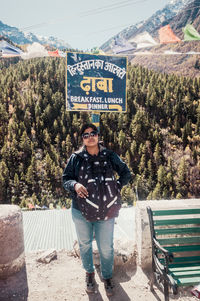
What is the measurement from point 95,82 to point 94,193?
2.29 m

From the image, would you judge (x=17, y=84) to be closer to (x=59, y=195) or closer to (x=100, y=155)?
(x=59, y=195)

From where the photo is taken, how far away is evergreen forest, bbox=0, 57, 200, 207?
4184 centimetres

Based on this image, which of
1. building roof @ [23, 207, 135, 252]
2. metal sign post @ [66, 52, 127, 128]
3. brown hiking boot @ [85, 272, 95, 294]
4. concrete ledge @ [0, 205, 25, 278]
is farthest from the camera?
building roof @ [23, 207, 135, 252]

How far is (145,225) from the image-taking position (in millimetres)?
2840

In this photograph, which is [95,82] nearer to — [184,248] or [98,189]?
[98,189]

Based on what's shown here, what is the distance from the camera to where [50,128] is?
56531mm

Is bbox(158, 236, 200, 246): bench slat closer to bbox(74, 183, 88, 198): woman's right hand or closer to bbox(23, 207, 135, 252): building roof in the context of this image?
bbox(74, 183, 88, 198): woman's right hand

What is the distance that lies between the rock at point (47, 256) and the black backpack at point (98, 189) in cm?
133

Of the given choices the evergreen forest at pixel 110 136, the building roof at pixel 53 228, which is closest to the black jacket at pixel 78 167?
the building roof at pixel 53 228

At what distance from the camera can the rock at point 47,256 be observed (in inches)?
123

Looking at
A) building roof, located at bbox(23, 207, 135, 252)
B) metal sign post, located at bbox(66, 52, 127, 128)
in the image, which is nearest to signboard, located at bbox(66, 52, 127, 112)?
metal sign post, located at bbox(66, 52, 127, 128)

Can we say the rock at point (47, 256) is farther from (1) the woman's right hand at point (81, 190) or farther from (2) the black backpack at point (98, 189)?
(1) the woman's right hand at point (81, 190)

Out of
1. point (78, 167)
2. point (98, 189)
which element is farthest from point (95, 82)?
point (98, 189)

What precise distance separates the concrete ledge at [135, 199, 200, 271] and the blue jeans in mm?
577
